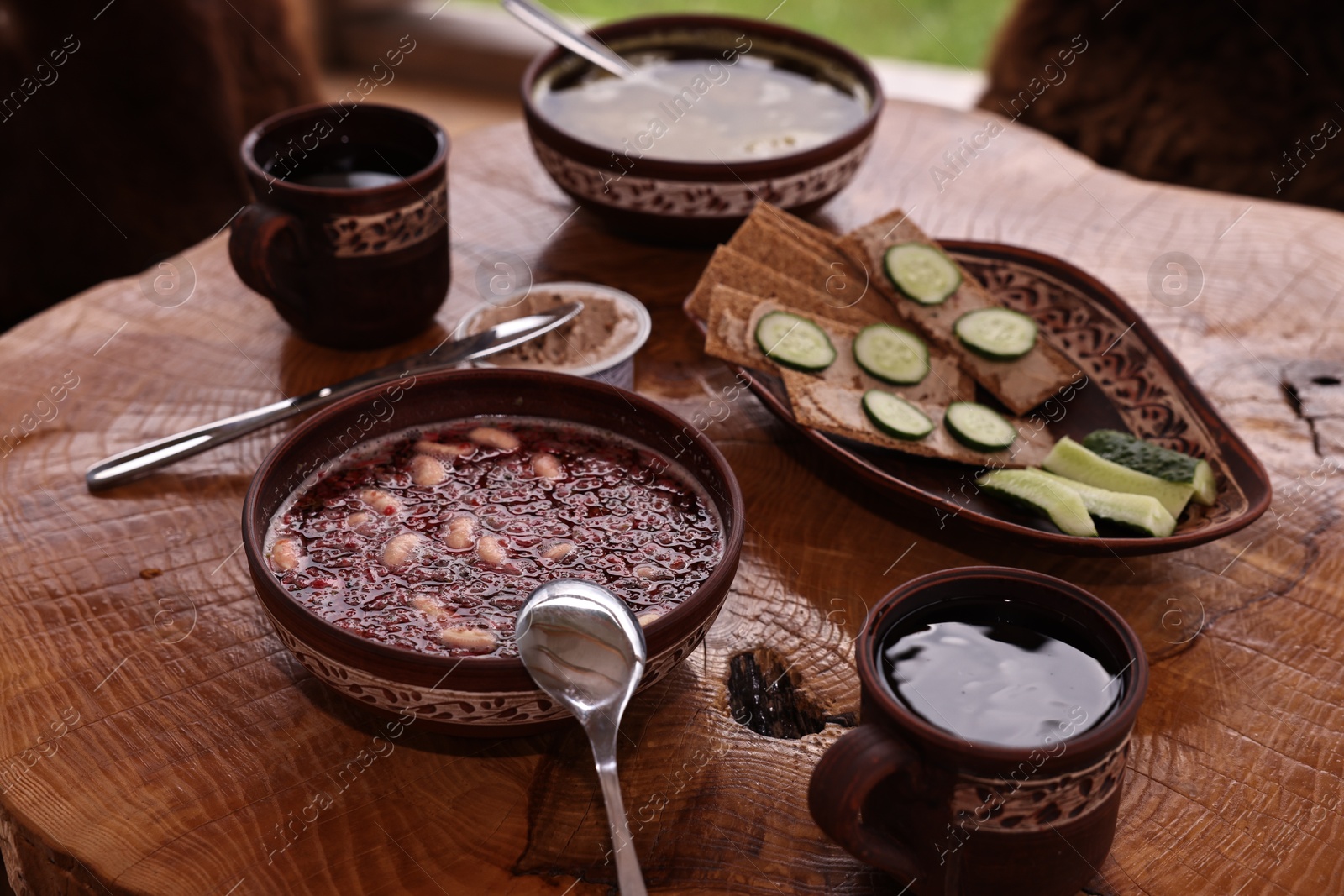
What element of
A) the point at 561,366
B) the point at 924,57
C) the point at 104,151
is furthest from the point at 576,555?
the point at 924,57

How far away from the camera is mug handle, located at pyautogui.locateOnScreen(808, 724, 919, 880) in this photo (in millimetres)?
1332

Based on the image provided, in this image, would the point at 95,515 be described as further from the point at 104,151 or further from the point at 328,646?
the point at 104,151

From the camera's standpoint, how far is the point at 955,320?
2.49 metres

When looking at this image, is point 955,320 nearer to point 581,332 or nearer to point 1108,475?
point 1108,475

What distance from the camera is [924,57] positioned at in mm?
7363

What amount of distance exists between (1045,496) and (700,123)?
1.46 meters

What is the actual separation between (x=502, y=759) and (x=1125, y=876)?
2.86 feet

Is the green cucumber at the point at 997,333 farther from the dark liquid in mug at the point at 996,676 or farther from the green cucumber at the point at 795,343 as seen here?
the dark liquid in mug at the point at 996,676

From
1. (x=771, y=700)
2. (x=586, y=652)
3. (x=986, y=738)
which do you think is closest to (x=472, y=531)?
(x=586, y=652)

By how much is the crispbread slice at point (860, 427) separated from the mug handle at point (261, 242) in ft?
3.46

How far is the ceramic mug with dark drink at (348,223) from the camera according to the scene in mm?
2420

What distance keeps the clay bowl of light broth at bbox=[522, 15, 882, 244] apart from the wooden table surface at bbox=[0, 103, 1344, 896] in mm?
214

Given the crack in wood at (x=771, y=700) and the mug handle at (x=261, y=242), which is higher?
the mug handle at (x=261, y=242)

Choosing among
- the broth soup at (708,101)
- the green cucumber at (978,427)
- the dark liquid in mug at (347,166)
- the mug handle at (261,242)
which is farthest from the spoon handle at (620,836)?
the broth soup at (708,101)
